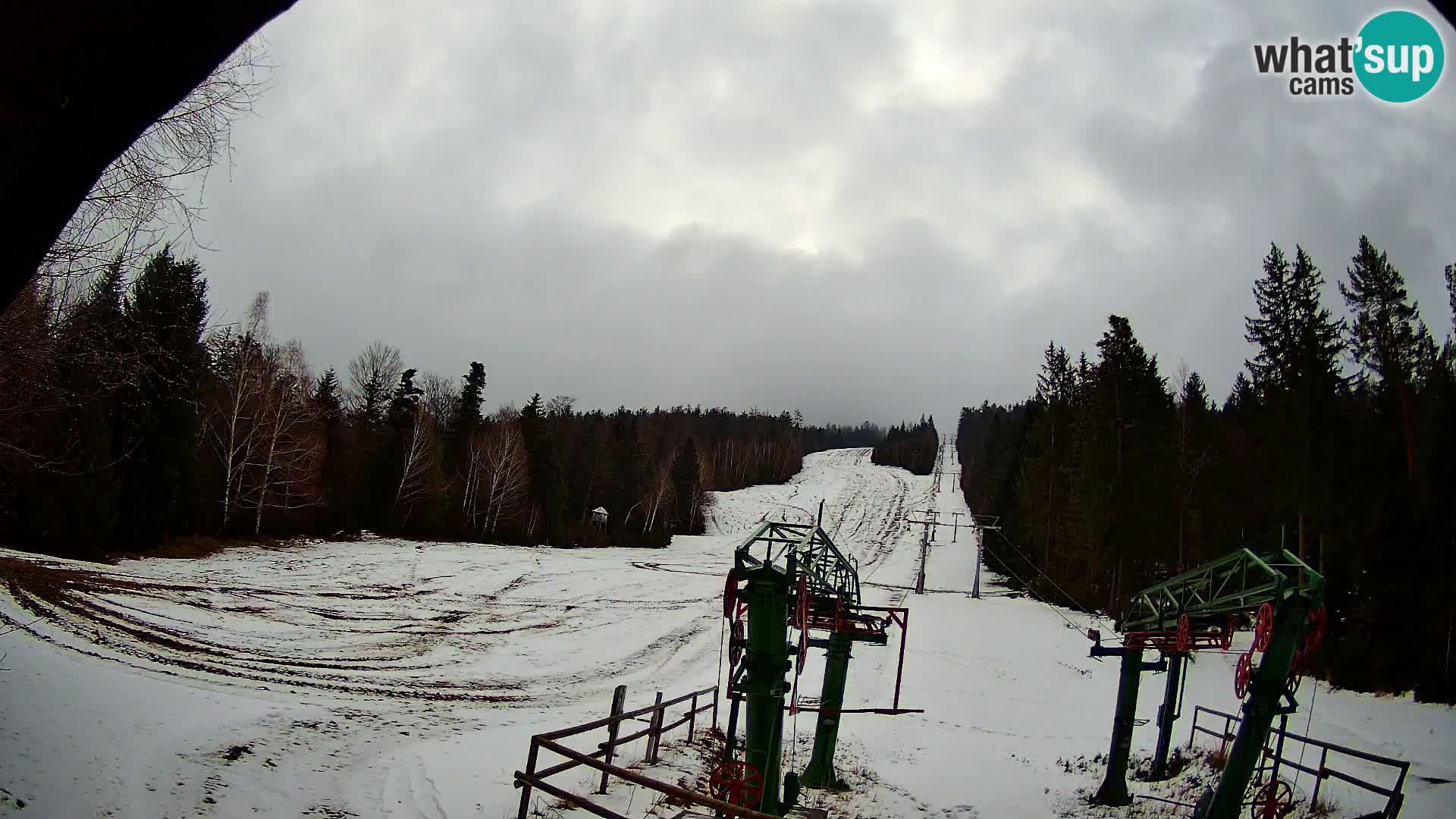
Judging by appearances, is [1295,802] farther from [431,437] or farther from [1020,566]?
[431,437]

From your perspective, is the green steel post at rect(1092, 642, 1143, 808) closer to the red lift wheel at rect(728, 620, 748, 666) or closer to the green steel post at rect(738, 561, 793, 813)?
the green steel post at rect(738, 561, 793, 813)

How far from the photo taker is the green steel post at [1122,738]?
15102mm

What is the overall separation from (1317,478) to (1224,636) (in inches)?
598

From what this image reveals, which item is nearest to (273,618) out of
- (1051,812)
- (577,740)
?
(577,740)

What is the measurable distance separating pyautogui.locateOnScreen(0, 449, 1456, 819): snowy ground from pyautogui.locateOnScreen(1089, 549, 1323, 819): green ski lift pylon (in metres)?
2.13

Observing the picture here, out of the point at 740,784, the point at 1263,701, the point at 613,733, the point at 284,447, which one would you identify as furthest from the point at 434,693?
the point at 284,447

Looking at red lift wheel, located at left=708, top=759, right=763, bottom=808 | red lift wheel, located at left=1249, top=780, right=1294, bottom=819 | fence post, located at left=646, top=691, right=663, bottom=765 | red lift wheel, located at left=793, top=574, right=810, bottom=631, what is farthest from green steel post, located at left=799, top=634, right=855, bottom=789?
red lift wheel, located at left=1249, top=780, right=1294, bottom=819

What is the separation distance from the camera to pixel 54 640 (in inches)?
555

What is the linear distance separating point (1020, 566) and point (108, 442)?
54.7m

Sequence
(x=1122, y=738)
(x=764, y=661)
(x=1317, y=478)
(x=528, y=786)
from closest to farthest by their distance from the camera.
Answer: (x=528, y=786)
(x=764, y=661)
(x=1122, y=738)
(x=1317, y=478)

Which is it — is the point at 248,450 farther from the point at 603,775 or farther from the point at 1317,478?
the point at 1317,478

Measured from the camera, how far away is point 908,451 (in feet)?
518

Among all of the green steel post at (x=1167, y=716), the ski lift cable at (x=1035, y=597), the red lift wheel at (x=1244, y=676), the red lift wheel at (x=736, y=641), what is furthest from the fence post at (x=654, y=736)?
the ski lift cable at (x=1035, y=597)

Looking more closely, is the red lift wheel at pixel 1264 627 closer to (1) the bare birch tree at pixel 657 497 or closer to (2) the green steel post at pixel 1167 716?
(2) the green steel post at pixel 1167 716
